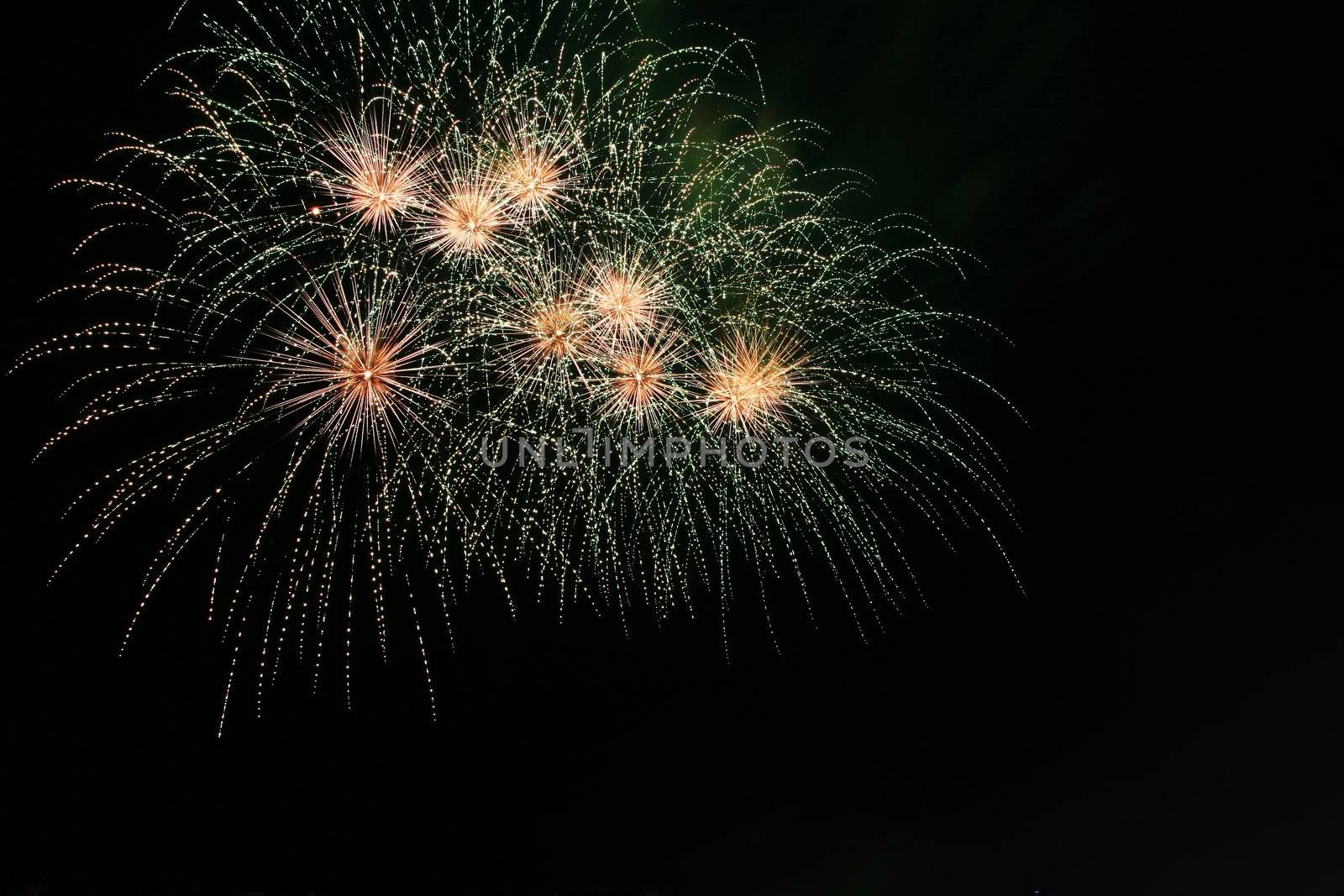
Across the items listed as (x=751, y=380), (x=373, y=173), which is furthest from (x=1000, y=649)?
(x=373, y=173)

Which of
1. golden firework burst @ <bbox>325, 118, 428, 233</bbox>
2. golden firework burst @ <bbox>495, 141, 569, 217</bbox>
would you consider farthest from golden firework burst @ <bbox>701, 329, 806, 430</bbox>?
golden firework burst @ <bbox>325, 118, 428, 233</bbox>


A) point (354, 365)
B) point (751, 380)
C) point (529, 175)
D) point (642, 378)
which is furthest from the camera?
point (751, 380)

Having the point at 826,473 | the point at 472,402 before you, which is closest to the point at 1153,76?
the point at 826,473

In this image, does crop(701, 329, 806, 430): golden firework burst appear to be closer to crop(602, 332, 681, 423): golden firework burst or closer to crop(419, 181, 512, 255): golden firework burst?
crop(602, 332, 681, 423): golden firework burst

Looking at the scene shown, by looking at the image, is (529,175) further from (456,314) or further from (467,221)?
(456,314)

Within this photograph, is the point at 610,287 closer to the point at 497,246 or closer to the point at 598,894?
the point at 497,246

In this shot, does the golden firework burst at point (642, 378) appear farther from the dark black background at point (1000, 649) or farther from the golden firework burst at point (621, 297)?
the dark black background at point (1000, 649)
